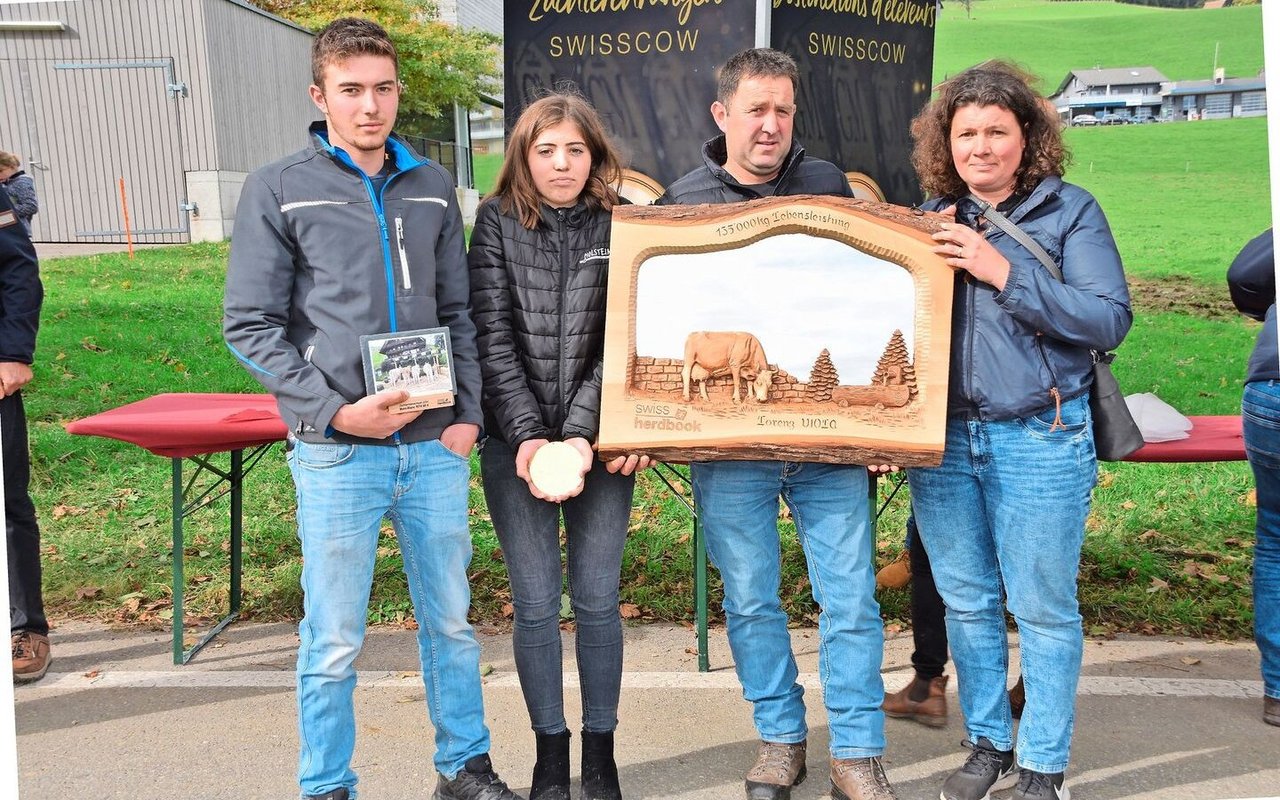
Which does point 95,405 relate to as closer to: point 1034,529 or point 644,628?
point 644,628

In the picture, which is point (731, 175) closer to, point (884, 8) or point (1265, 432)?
point (1265, 432)

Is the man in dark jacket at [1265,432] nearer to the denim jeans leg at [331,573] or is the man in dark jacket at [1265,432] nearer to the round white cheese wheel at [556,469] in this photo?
the round white cheese wheel at [556,469]

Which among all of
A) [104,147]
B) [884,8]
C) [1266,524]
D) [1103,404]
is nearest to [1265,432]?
[1266,524]

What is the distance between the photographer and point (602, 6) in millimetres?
4746

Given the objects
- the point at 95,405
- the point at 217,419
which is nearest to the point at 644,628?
the point at 217,419

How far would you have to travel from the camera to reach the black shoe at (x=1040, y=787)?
10.2 feet

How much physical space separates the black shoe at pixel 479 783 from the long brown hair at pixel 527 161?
5.29ft

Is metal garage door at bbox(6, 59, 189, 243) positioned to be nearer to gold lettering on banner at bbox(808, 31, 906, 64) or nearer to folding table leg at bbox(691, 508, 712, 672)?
gold lettering on banner at bbox(808, 31, 906, 64)

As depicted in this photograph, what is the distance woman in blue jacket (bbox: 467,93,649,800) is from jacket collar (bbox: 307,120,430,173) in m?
0.25

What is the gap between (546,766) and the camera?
318 centimetres

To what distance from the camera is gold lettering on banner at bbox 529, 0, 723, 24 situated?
462cm

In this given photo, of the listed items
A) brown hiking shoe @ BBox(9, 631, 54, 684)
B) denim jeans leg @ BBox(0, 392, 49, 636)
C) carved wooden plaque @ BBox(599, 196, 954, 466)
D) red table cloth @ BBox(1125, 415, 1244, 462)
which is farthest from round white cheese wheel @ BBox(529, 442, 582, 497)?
brown hiking shoe @ BBox(9, 631, 54, 684)

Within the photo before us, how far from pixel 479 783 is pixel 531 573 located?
2.19 ft

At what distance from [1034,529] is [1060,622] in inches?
12.1
